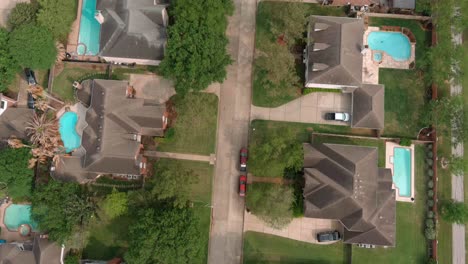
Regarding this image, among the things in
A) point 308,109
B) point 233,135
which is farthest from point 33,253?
point 308,109

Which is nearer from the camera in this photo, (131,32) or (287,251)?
(131,32)

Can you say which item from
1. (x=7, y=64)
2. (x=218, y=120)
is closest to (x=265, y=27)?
(x=218, y=120)

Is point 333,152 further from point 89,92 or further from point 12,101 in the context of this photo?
point 12,101

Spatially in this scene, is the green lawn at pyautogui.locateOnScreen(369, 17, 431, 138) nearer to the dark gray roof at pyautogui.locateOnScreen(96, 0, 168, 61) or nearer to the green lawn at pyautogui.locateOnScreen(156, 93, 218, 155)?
the green lawn at pyautogui.locateOnScreen(156, 93, 218, 155)

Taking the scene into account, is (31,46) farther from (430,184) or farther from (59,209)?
(430,184)

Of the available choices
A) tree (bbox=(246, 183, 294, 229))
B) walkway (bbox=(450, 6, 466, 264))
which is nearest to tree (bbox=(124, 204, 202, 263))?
tree (bbox=(246, 183, 294, 229))

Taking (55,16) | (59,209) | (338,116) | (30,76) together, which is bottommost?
(59,209)

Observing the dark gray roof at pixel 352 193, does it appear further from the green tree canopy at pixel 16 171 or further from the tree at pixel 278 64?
the green tree canopy at pixel 16 171
